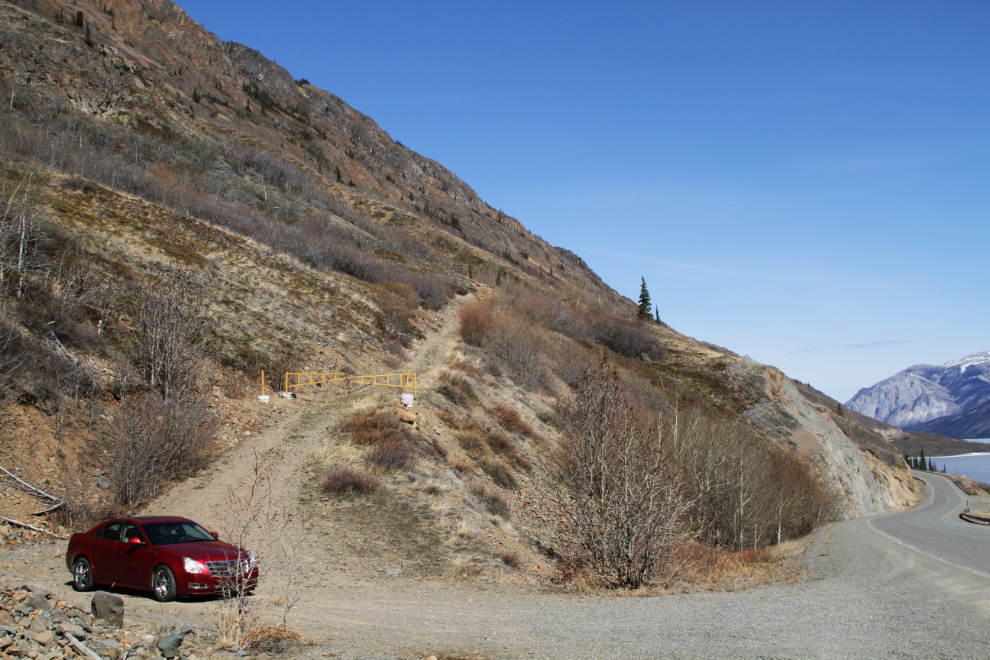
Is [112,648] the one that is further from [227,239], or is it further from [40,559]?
[227,239]

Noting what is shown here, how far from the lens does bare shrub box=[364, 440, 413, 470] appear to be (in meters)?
18.1

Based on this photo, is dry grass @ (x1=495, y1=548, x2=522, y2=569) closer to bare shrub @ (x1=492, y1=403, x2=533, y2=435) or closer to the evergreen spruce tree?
bare shrub @ (x1=492, y1=403, x2=533, y2=435)

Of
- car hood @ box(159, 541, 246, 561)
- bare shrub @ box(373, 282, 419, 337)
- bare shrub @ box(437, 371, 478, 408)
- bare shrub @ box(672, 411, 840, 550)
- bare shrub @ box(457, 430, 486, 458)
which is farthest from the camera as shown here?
bare shrub @ box(373, 282, 419, 337)

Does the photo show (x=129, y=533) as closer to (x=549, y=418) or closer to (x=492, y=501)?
(x=492, y=501)

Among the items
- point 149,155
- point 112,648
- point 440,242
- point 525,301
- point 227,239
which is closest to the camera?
point 112,648

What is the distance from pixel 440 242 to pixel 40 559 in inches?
3114

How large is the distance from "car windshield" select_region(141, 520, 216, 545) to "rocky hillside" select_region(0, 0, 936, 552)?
5.23 metres

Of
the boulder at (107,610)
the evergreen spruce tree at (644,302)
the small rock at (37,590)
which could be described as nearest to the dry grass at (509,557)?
the boulder at (107,610)

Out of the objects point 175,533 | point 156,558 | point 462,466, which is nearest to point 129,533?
point 175,533

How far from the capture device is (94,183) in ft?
107

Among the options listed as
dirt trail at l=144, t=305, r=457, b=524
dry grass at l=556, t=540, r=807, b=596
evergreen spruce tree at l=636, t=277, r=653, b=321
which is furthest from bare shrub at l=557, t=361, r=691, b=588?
evergreen spruce tree at l=636, t=277, r=653, b=321

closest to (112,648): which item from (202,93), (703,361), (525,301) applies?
(525,301)

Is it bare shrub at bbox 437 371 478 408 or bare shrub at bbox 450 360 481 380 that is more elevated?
bare shrub at bbox 450 360 481 380

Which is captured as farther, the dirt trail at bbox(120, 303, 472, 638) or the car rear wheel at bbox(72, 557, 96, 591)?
the dirt trail at bbox(120, 303, 472, 638)
